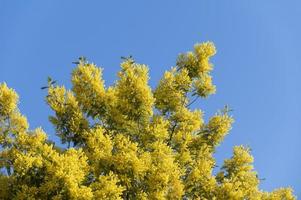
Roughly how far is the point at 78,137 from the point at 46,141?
1.09 metres

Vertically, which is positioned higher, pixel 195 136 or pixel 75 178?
pixel 195 136

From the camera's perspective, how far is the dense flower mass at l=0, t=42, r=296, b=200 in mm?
17484

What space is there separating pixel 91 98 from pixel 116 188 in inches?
160

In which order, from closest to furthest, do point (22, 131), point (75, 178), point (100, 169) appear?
point (75, 178), point (100, 169), point (22, 131)

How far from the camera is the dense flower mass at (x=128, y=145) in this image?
57.4ft

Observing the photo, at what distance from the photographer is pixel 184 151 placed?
2014 cm

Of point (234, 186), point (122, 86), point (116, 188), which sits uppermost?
point (122, 86)

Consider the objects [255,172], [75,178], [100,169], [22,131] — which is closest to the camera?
[75,178]

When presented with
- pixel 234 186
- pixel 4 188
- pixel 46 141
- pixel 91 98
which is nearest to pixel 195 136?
pixel 234 186

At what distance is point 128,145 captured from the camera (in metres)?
18.1

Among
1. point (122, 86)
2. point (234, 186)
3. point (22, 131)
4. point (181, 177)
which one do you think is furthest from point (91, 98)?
point (234, 186)

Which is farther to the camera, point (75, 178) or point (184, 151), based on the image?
point (184, 151)

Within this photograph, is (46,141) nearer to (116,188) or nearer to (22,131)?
(22,131)

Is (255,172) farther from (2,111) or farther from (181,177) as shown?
(2,111)
